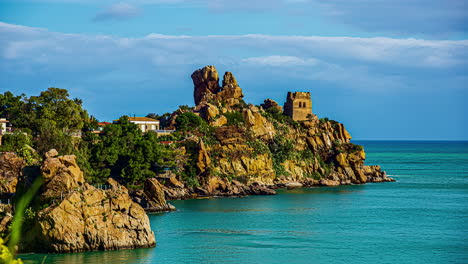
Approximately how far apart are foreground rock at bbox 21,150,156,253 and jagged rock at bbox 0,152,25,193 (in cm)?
1602

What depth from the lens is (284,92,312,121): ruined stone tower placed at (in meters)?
124

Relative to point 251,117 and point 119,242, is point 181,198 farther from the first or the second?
point 119,242

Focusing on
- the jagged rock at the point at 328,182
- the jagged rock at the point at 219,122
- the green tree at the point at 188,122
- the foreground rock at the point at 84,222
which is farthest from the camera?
the jagged rock at the point at 219,122

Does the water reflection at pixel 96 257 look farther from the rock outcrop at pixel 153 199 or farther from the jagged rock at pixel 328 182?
the jagged rock at pixel 328 182

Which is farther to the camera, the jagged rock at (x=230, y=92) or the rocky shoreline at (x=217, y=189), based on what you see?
the jagged rock at (x=230, y=92)

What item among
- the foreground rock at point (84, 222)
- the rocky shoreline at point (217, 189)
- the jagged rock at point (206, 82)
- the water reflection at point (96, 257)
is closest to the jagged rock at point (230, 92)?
the jagged rock at point (206, 82)

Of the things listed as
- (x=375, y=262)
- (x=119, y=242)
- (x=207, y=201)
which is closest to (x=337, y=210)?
(x=207, y=201)

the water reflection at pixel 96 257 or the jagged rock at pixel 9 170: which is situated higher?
the jagged rock at pixel 9 170

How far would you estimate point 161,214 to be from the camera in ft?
219

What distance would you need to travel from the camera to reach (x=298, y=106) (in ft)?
411

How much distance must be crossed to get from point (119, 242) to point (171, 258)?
3.88 meters

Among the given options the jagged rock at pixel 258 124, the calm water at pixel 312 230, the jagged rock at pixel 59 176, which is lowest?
the calm water at pixel 312 230

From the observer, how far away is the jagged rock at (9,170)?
62500mm

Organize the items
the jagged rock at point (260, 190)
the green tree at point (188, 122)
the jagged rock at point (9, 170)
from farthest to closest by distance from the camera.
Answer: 1. the green tree at point (188, 122)
2. the jagged rock at point (260, 190)
3. the jagged rock at point (9, 170)
